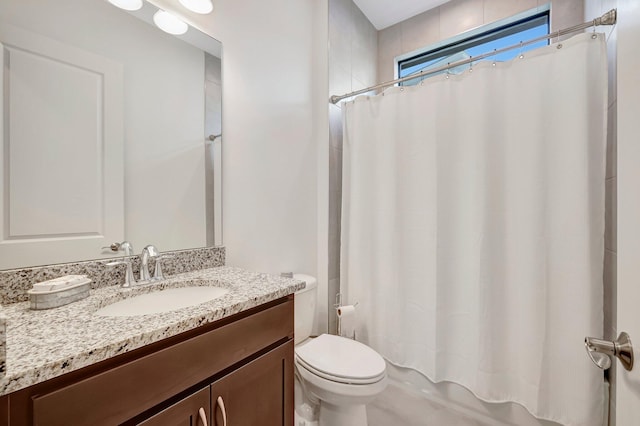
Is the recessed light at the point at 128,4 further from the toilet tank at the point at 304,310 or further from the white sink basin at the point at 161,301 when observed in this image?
the toilet tank at the point at 304,310

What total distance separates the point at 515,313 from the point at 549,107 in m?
0.99

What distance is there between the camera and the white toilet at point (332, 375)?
1200mm

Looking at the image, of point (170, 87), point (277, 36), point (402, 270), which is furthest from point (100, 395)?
point (277, 36)

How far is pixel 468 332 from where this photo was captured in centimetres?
150

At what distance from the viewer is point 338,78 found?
1998mm

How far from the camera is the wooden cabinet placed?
0.53 meters

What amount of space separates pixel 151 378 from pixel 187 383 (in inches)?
4.0

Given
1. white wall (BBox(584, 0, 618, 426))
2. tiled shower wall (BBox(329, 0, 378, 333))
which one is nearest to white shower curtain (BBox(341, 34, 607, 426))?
white wall (BBox(584, 0, 618, 426))

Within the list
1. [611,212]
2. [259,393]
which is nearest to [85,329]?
[259,393]

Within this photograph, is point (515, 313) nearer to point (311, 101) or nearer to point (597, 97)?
point (597, 97)

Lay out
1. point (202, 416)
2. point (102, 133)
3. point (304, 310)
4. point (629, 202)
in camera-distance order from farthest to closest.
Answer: point (304, 310)
point (102, 133)
point (202, 416)
point (629, 202)

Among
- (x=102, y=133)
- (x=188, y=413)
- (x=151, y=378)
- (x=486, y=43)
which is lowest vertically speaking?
(x=188, y=413)

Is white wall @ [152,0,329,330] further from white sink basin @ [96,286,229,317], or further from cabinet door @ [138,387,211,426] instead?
cabinet door @ [138,387,211,426]

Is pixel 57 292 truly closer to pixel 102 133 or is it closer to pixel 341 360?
pixel 102 133
